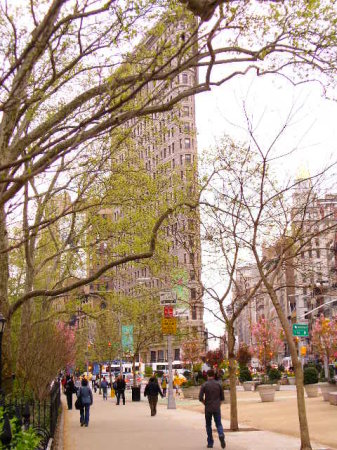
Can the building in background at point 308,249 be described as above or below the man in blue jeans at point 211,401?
above

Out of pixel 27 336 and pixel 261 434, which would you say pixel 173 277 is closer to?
pixel 27 336

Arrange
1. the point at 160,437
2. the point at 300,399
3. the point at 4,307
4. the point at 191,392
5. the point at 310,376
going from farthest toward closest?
the point at 191,392 < the point at 310,376 < the point at 4,307 < the point at 160,437 < the point at 300,399

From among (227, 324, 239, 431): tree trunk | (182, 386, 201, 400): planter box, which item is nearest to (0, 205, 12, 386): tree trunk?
(227, 324, 239, 431): tree trunk

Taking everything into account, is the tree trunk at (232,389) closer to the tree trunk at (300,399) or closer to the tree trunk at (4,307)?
the tree trunk at (300,399)

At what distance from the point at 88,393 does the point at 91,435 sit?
11.5ft

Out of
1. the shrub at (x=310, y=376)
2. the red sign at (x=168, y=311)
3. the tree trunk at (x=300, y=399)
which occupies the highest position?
the red sign at (x=168, y=311)

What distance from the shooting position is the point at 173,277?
25.6 metres

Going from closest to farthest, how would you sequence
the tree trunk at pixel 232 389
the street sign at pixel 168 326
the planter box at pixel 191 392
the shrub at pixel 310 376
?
the tree trunk at pixel 232 389 → the street sign at pixel 168 326 → the shrub at pixel 310 376 → the planter box at pixel 191 392

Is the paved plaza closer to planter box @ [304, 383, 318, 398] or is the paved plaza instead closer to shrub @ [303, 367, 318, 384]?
planter box @ [304, 383, 318, 398]

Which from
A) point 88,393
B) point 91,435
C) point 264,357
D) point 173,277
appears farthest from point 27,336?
point 264,357

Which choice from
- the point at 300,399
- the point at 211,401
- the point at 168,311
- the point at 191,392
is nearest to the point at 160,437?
the point at 211,401

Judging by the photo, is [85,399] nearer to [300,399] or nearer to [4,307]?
[4,307]

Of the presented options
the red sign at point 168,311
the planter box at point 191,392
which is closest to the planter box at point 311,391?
the red sign at point 168,311

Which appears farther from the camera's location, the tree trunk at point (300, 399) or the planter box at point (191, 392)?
the planter box at point (191, 392)
